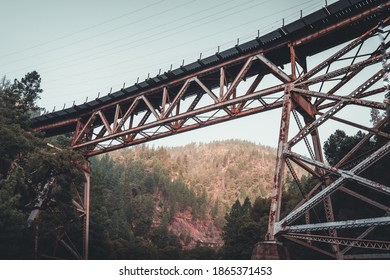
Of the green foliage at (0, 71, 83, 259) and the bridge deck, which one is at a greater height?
the bridge deck

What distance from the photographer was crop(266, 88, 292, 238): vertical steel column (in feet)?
32.9

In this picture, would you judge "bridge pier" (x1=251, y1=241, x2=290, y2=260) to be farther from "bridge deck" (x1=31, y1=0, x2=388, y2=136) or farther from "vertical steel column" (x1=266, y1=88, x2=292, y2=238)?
"bridge deck" (x1=31, y1=0, x2=388, y2=136)

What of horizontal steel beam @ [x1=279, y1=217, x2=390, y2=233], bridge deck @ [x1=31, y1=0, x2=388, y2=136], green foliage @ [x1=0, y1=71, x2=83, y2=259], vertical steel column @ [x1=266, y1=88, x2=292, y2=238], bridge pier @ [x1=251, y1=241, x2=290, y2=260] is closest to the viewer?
horizontal steel beam @ [x1=279, y1=217, x2=390, y2=233]

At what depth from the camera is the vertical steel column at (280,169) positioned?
10.0 m

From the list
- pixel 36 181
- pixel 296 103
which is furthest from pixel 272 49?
pixel 36 181

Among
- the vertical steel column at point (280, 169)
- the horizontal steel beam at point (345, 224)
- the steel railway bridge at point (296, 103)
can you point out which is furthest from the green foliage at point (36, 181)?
the horizontal steel beam at point (345, 224)

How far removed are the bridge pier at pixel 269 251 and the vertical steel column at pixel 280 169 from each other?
0.25m

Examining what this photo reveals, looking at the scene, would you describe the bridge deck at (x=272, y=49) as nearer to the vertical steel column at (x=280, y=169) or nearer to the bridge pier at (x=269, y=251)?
the vertical steel column at (x=280, y=169)

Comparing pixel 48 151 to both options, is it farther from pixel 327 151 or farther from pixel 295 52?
pixel 327 151

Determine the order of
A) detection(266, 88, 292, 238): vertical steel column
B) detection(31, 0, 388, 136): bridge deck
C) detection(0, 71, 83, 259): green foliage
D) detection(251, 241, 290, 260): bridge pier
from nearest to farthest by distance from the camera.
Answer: detection(251, 241, 290, 260): bridge pier
detection(266, 88, 292, 238): vertical steel column
detection(31, 0, 388, 136): bridge deck
detection(0, 71, 83, 259): green foliage

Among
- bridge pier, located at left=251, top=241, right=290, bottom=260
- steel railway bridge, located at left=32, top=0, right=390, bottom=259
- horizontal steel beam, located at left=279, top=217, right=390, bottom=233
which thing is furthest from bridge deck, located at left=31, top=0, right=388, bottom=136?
bridge pier, located at left=251, top=241, right=290, bottom=260

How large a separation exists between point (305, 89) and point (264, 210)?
29.7 meters

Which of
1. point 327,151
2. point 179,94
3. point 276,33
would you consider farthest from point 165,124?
point 327,151

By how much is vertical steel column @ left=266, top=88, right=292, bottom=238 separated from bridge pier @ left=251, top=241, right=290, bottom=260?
9.7 inches
